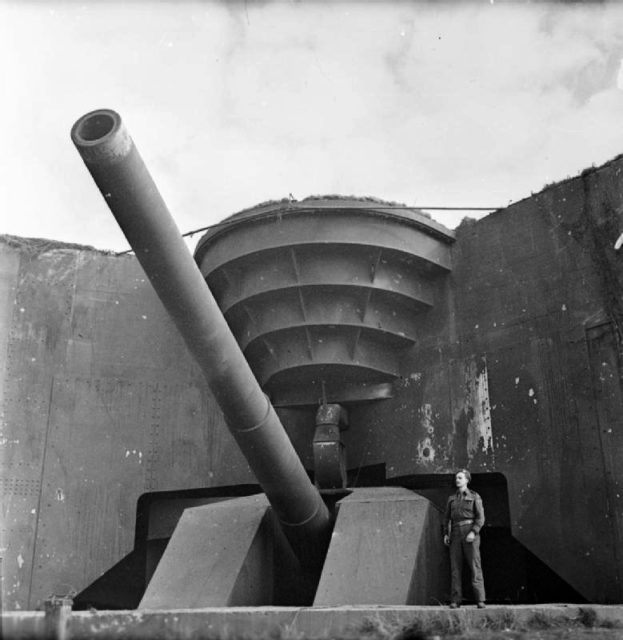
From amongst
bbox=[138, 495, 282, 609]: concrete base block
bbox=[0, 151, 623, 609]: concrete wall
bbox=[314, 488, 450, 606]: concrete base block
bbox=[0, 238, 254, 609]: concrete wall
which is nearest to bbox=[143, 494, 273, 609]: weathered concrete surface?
bbox=[138, 495, 282, 609]: concrete base block

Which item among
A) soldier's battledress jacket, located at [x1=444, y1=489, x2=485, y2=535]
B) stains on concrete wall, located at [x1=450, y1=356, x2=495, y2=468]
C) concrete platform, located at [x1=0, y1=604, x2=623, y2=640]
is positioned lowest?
concrete platform, located at [x1=0, y1=604, x2=623, y2=640]

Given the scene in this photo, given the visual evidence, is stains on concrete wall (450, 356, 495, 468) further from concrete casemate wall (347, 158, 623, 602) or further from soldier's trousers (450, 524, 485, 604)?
soldier's trousers (450, 524, 485, 604)

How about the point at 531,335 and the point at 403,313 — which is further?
the point at 403,313

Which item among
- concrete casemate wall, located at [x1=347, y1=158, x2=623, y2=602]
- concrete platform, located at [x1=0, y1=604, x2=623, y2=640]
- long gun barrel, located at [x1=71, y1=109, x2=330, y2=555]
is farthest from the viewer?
concrete casemate wall, located at [x1=347, y1=158, x2=623, y2=602]

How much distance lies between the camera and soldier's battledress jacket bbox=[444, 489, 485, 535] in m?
7.16

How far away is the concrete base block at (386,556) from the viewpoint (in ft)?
23.8

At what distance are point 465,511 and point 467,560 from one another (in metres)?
0.40

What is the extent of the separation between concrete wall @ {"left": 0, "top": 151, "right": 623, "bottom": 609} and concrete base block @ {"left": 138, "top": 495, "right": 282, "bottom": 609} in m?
1.86

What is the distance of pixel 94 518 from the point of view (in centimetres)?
979

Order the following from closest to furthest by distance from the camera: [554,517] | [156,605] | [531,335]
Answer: [156,605] < [554,517] < [531,335]

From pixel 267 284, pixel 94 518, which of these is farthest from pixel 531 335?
pixel 94 518

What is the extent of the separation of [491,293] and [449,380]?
3.68ft

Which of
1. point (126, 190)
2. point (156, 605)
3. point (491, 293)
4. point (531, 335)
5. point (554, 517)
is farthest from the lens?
point (491, 293)

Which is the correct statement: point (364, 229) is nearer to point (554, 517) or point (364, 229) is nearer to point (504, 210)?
point (504, 210)
